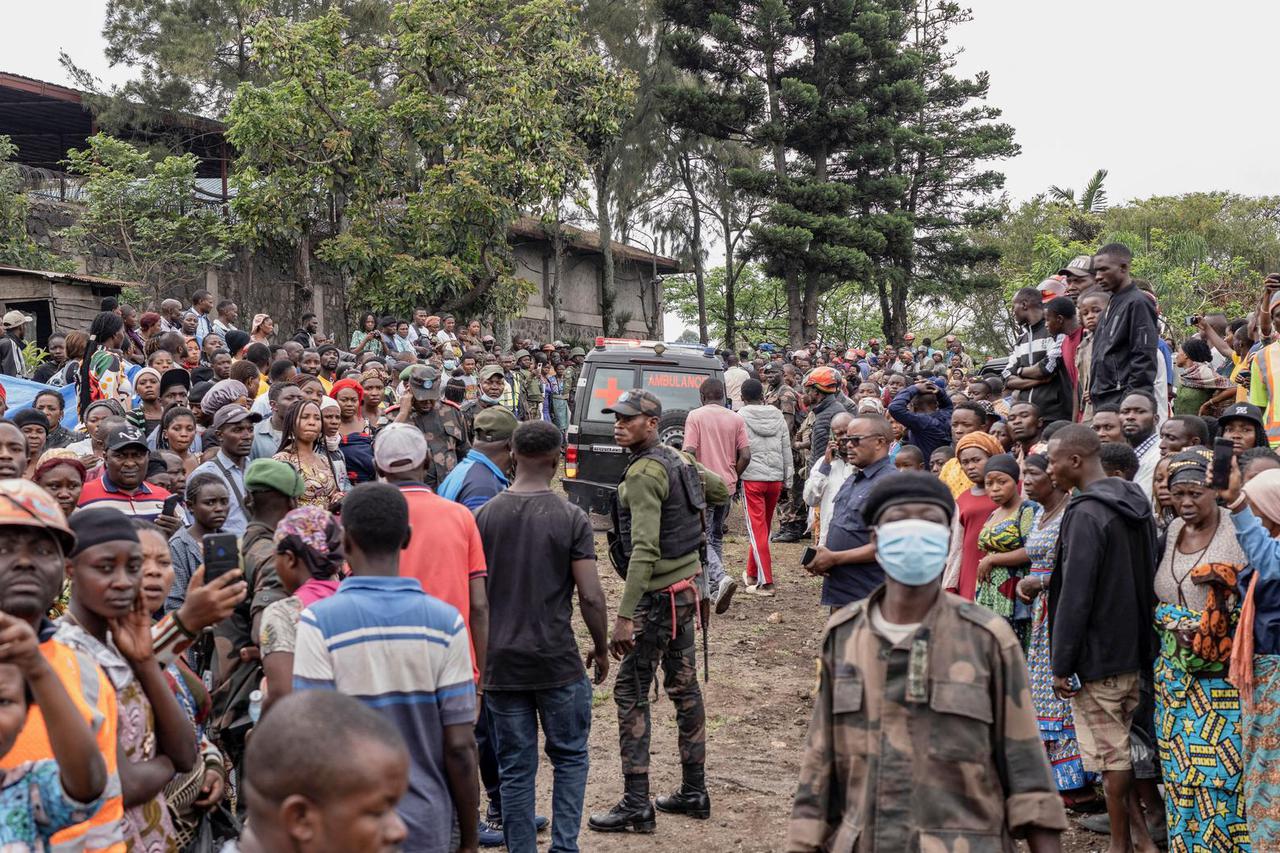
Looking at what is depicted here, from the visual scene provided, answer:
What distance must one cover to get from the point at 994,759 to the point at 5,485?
2.64 metres

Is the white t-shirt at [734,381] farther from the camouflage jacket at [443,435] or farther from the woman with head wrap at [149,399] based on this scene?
the woman with head wrap at [149,399]

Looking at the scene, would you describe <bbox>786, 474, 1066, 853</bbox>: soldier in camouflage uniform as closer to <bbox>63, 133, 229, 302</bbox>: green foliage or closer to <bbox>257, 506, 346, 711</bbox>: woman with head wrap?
<bbox>257, 506, 346, 711</bbox>: woman with head wrap

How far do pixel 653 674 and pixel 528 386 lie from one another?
12948mm

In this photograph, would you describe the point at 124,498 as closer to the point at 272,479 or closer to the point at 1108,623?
the point at 272,479

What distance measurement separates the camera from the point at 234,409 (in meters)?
6.98

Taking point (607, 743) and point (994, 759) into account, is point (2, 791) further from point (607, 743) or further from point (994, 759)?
point (607, 743)

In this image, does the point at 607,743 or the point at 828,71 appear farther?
the point at 828,71

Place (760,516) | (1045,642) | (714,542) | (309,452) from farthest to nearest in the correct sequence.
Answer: (760,516) < (714,542) < (309,452) < (1045,642)

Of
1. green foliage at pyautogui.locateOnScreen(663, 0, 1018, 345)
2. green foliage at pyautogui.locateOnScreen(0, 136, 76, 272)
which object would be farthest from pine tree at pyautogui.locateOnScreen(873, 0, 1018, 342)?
green foliage at pyautogui.locateOnScreen(0, 136, 76, 272)

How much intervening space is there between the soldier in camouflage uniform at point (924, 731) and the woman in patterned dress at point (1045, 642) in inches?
132

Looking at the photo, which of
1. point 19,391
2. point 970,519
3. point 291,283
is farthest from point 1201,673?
point 291,283

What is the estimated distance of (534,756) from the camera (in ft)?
18.3

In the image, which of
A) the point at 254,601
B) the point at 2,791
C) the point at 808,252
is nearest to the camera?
the point at 2,791

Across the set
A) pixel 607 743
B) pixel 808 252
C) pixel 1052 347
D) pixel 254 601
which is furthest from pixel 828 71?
pixel 254 601
